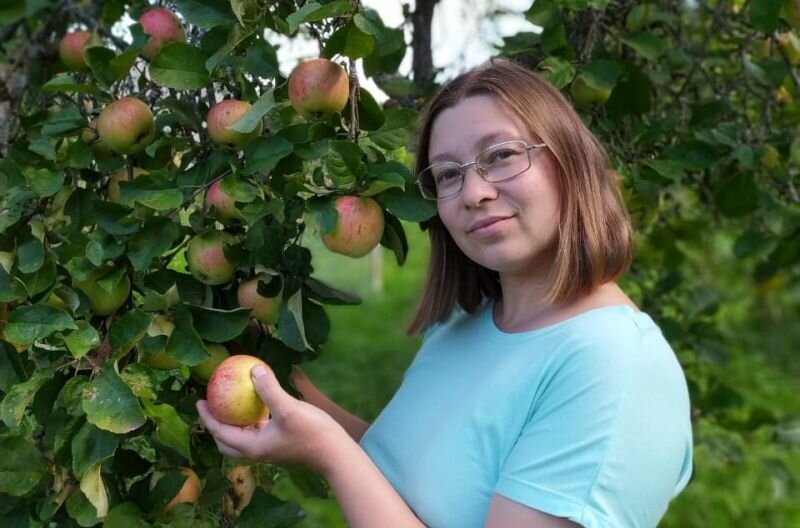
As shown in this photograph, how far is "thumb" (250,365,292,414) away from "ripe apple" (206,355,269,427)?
0.10ft

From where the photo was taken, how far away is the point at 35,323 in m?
0.92

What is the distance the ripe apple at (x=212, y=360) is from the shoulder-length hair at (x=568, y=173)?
0.32 metres

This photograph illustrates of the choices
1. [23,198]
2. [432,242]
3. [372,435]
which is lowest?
[372,435]

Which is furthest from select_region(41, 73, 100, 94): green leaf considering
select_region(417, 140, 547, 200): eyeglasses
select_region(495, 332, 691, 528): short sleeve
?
select_region(495, 332, 691, 528): short sleeve

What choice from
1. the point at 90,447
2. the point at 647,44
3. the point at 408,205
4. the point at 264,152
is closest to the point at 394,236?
the point at 408,205

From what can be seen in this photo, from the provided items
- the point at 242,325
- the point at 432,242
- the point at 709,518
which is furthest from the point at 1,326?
the point at 709,518

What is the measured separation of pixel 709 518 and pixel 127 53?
262 centimetres

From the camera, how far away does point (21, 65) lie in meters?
1.58

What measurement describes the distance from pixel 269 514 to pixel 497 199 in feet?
1.49

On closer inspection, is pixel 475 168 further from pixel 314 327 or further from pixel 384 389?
pixel 384 389

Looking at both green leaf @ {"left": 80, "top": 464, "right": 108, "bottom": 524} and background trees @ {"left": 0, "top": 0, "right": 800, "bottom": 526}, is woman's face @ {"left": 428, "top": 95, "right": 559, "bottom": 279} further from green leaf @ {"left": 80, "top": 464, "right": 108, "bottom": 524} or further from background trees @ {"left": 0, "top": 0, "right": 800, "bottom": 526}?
green leaf @ {"left": 80, "top": 464, "right": 108, "bottom": 524}

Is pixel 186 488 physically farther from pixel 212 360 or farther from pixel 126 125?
pixel 126 125

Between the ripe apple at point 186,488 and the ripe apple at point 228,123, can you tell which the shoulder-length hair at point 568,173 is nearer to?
the ripe apple at point 228,123

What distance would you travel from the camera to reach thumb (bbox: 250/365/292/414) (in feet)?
3.00
